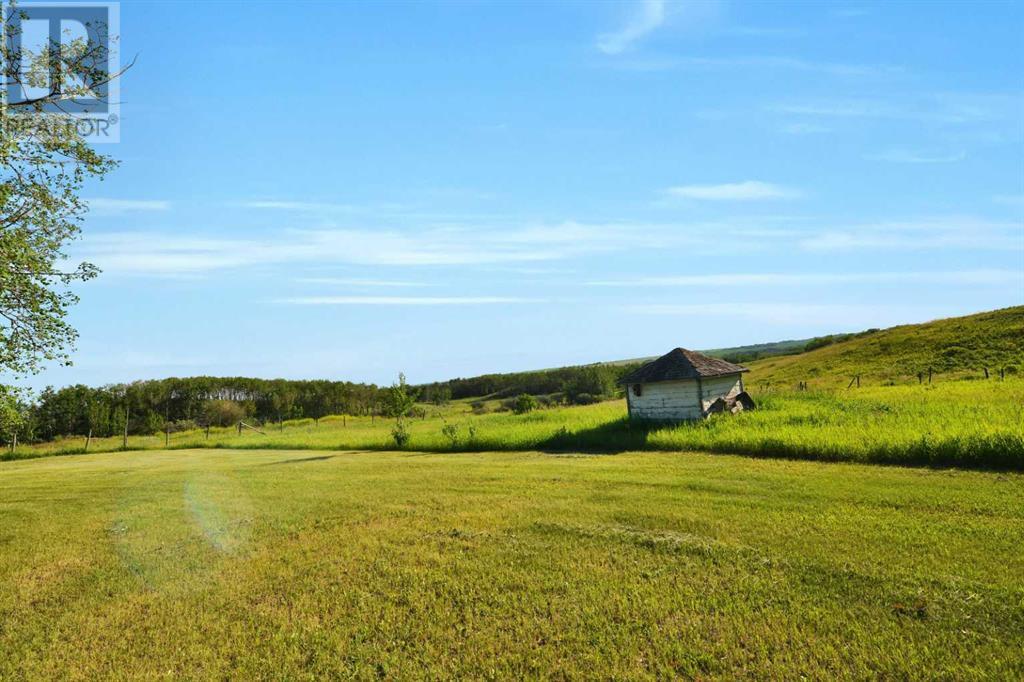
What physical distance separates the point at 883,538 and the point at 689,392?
1761 cm

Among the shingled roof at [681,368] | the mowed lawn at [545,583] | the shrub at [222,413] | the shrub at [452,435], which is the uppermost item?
the shingled roof at [681,368]

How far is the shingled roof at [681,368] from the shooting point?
25.5 metres

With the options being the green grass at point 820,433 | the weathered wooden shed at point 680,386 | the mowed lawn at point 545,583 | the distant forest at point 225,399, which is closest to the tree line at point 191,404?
the distant forest at point 225,399

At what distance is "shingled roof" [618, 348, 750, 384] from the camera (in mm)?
25469

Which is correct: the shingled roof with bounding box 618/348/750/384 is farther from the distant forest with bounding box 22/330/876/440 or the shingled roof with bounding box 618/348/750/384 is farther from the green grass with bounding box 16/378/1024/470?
the distant forest with bounding box 22/330/876/440

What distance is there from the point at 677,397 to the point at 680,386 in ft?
1.83

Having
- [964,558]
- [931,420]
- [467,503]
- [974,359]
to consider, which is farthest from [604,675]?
[974,359]

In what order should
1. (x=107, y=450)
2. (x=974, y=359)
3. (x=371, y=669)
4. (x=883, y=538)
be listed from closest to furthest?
(x=371, y=669) < (x=883, y=538) < (x=107, y=450) < (x=974, y=359)

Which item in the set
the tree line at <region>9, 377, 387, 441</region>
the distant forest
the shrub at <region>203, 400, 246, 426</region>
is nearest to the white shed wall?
the distant forest

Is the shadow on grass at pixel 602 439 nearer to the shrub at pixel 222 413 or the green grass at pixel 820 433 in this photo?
the green grass at pixel 820 433

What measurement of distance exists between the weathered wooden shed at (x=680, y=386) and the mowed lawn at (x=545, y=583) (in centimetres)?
1228

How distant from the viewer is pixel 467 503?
11.9 m

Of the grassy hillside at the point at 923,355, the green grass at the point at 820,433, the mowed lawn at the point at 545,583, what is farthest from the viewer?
the grassy hillside at the point at 923,355

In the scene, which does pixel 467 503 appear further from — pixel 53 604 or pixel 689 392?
pixel 689 392
